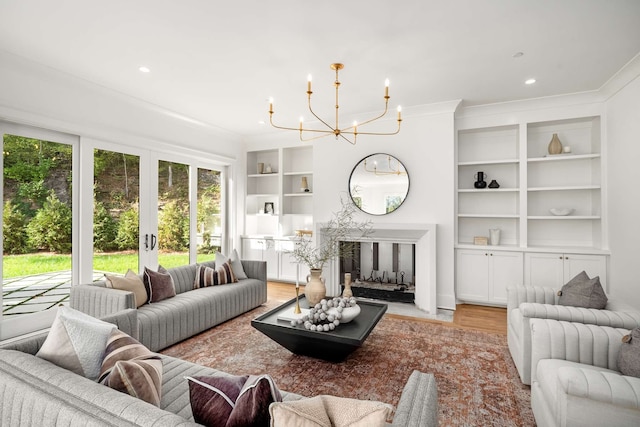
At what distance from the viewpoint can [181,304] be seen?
3209 mm

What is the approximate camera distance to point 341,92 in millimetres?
3861

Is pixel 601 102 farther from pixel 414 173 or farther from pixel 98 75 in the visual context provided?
pixel 98 75

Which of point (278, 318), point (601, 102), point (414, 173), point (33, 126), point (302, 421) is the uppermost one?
point (601, 102)

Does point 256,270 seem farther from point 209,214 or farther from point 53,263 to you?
point 53,263

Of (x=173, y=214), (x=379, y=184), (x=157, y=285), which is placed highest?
(x=379, y=184)

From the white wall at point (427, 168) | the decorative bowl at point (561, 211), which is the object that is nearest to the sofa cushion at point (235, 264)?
the white wall at point (427, 168)

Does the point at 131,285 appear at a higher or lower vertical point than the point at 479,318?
higher

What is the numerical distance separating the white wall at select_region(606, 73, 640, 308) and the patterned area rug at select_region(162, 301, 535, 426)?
1489 millimetres

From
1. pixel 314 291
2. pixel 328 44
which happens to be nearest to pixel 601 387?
pixel 314 291

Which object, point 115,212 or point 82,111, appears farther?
point 115,212

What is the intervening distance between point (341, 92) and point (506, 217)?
9.33 feet

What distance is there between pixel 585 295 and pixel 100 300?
154 inches

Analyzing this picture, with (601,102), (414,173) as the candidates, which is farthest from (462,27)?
(601,102)

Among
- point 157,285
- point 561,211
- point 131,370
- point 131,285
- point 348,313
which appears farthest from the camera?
point 561,211
